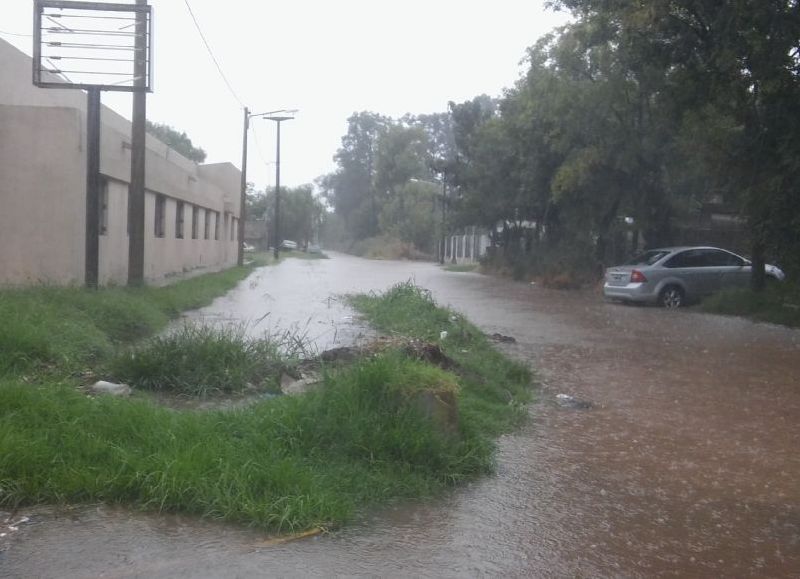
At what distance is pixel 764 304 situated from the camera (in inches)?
711

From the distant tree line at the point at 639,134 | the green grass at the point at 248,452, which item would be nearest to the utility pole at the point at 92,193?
the green grass at the point at 248,452

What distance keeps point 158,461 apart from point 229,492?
0.57m

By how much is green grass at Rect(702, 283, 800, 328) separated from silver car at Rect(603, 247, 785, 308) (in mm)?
765

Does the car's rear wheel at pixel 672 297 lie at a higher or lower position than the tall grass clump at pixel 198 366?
higher

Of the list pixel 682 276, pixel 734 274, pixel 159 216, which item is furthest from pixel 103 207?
pixel 734 274

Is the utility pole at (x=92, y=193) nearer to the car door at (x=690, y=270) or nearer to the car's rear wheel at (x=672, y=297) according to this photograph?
the car's rear wheel at (x=672, y=297)

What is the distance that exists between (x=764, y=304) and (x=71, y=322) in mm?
14309

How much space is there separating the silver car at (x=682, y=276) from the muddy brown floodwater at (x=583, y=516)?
9352 millimetres

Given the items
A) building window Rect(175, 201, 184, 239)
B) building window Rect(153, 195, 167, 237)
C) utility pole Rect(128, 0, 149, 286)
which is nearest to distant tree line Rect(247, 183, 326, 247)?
building window Rect(175, 201, 184, 239)

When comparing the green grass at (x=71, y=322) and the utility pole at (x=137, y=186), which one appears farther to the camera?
the utility pole at (x=137, y=186)

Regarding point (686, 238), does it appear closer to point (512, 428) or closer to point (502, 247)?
point (502, 247)

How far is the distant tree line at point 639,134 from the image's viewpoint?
51.3 feet

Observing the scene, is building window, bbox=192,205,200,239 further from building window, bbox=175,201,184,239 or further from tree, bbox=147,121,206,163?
tree, bbox=147,121,206,163

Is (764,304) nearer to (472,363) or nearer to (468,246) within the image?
(472,363)
